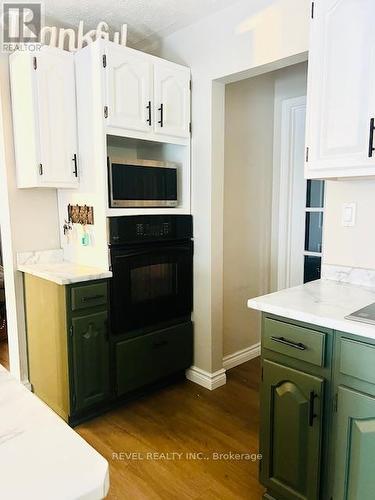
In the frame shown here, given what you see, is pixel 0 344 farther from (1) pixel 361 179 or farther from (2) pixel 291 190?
(1) pixel 361 179

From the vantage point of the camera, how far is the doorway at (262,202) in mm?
2955

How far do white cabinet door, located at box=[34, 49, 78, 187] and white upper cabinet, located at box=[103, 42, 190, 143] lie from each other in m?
0.32

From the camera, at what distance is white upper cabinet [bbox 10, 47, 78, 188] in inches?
89.2

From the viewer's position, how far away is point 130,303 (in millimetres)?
2439

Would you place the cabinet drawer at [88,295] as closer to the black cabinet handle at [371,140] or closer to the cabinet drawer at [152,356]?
the cabinet drawer at [152,356]

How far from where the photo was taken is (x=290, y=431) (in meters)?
1.54

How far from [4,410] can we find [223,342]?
2366 mm

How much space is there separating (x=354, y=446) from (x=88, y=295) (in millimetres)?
1541

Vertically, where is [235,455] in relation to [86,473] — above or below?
below

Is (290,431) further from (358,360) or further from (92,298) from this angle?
(92,298)

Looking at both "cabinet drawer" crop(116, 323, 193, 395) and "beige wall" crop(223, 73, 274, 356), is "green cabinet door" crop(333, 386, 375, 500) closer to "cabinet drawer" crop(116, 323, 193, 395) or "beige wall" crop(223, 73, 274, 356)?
"cabinet drawer" crop(116, 323, 193, 395)

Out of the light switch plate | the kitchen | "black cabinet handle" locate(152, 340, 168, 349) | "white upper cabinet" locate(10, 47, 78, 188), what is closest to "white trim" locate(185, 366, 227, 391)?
the kitchen

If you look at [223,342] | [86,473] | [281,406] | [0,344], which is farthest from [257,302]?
[0,344]

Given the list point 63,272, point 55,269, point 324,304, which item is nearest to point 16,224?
point 55,269
